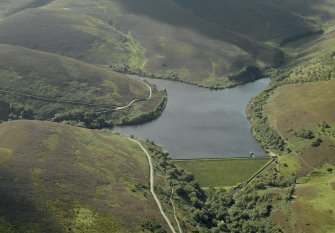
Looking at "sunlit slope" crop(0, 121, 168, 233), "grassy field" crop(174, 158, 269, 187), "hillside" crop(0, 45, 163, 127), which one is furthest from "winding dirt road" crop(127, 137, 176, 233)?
"hillside" crop(0, 45, 163, 127)

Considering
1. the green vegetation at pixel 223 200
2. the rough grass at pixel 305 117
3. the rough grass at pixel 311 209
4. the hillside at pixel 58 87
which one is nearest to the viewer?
the rough grass at pixel 311 209

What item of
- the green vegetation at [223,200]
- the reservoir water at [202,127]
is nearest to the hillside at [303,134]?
the green vegetation at [223,200]

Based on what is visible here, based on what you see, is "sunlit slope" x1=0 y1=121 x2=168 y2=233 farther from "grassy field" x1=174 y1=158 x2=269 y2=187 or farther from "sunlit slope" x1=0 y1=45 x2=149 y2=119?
"sunlit slope" x1=0 y1=45 x2=149 y2=119

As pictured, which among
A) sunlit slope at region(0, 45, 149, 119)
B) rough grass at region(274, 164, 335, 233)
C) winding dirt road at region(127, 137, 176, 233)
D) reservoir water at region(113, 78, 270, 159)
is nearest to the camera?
winding dirt road at region(127, 137, 176, 233)

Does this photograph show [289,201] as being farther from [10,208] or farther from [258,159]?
[10,208]

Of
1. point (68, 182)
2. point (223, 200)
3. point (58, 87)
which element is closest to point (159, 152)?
point (223, 200)

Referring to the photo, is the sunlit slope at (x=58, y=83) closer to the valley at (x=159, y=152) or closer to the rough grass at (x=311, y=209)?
the valley at (x=159, y=152)

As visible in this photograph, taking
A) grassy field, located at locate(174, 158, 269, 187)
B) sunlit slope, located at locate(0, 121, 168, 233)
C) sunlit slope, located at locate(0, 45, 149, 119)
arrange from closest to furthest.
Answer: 1. sunlit slope, located at locate(0, 121, 168, 233)
2. grassy field, located at locate(174, 158, 269, 187)
3. sunlit slope, located at locate(0, 45, 149, 119)
